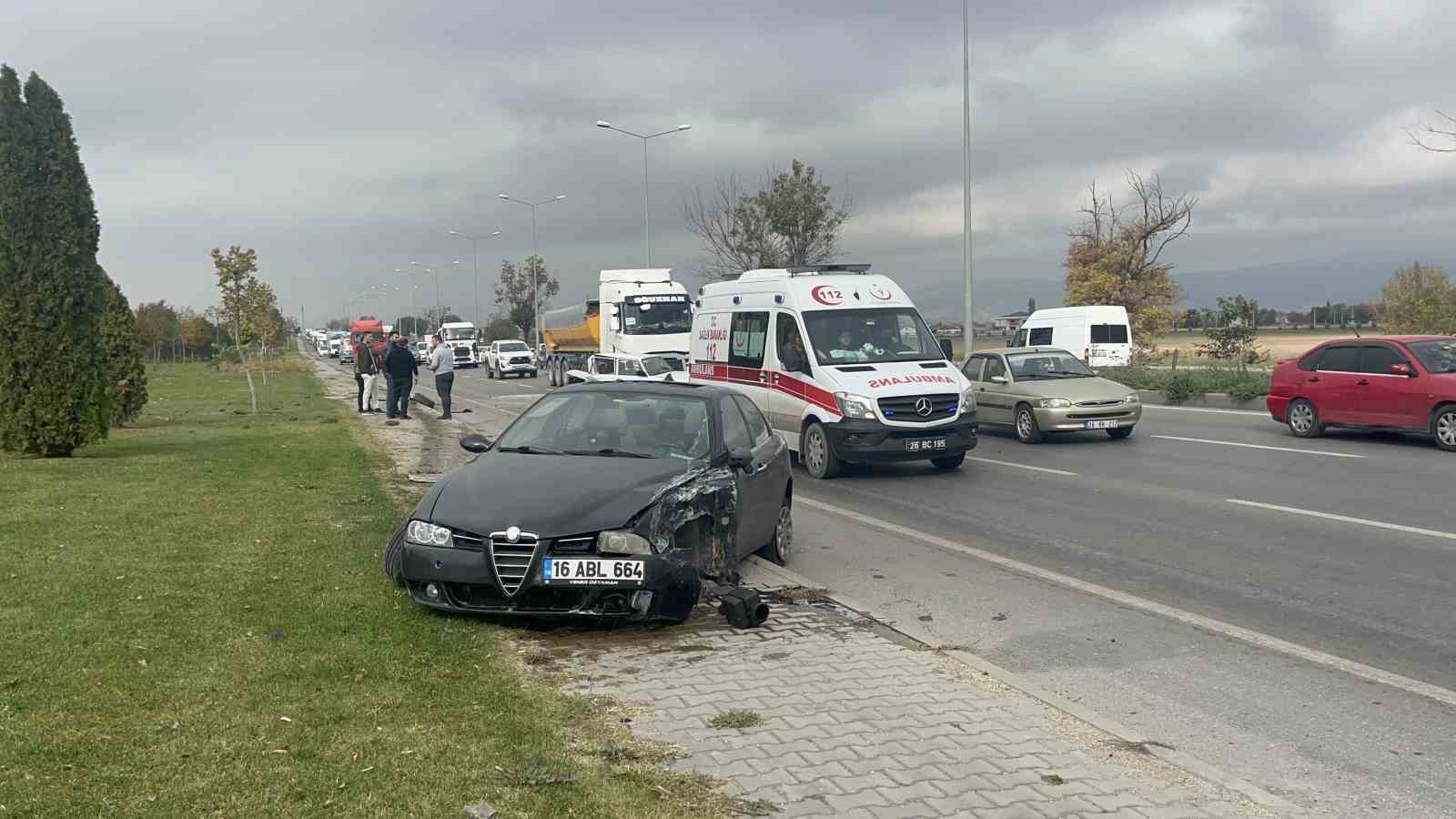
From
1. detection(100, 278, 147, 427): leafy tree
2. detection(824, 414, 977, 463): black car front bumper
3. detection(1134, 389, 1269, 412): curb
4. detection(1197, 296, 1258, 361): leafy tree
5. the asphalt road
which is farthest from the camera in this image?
detection(1197, 296, 1258, 361): leafy tree

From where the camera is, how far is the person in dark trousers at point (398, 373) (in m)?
24.5

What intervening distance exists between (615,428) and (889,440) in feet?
22.3

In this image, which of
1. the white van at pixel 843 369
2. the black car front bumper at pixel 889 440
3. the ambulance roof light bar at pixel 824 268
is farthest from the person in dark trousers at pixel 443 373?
the black car front bumper at pixel 889 440

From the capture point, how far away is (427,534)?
670 centimetres

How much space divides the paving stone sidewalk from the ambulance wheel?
25.9 ft

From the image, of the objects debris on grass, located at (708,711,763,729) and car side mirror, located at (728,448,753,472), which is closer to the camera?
debris on grass, located at (708,711,763,729)

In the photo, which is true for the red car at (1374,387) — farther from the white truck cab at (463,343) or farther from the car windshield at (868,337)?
the white truck cab at (463,343)

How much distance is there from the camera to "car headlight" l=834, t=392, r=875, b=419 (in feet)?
46.9

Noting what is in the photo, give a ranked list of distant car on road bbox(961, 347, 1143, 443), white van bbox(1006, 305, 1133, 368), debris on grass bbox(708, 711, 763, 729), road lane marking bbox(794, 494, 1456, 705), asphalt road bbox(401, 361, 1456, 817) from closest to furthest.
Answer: debris on grass bbox(708, 711, 763, 729) < asphalt road bbox(401, 361, 1456, 817) < road lane marking bbox(794, 494, 1456, 705) < distant car on road bbox(961, 347, 1143, 443) < white van bbox(1006, 305, 1133, 368)

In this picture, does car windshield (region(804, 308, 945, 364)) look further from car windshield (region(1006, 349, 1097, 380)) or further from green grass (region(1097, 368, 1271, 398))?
green grass (region(1097, 368, 1271, 398))

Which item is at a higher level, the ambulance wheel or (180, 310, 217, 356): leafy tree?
(180, 310, 217, 356): leafy tree

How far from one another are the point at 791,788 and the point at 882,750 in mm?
562

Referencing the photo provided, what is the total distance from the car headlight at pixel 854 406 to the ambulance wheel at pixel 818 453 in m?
0.48

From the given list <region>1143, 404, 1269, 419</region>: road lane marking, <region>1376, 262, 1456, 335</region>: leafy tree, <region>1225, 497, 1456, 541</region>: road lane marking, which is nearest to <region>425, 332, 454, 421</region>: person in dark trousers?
<region>1143, 404, 1269, 419</region>: road lane marking
